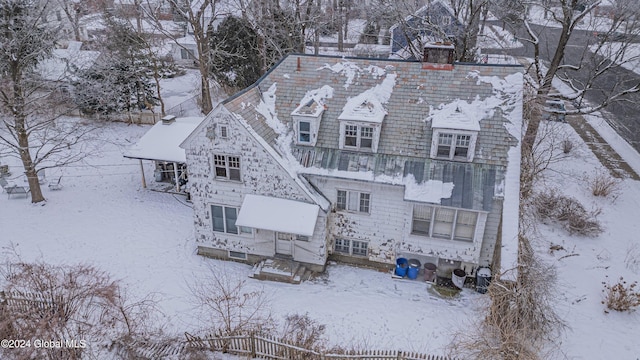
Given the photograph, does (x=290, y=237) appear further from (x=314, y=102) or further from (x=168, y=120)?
(x=168, y=120)

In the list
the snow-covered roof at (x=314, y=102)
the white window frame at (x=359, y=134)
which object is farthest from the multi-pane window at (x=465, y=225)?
the snow-covered roof at (x=314, y=102)

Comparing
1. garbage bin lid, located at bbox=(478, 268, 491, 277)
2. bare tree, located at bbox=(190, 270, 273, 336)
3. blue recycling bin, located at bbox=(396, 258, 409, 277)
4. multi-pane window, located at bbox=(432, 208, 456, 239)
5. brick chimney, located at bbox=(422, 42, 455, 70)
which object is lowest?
bare tree, located at bbox=(190, 270, 273, 336)

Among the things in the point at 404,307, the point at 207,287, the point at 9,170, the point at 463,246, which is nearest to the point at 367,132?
the point at 463,246

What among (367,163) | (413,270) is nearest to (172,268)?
(367,163)

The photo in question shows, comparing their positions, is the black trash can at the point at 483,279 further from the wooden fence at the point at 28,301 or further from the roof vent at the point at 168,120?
the roof vent at the point at 168,120

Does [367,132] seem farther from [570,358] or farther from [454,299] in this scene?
[570,358]

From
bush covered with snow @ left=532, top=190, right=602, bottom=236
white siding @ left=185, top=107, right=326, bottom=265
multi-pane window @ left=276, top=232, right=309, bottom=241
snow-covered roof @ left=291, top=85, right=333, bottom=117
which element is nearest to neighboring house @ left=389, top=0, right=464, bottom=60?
snow-covered roof @ left=291, top=85, right=333, bottom=117

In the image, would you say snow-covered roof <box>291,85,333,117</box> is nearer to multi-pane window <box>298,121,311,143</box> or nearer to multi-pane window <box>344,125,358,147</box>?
multi-pane window <box>298,121,311,143</box>
